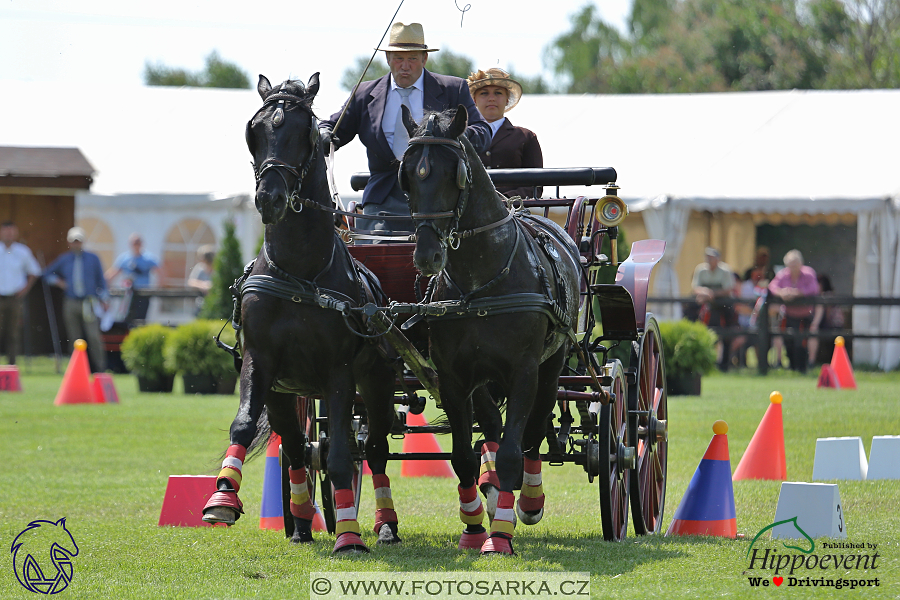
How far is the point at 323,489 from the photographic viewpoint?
6.29m

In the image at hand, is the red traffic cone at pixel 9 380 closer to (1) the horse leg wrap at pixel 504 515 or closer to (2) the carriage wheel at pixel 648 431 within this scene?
(2) the carriage wheel at pixel 648 431

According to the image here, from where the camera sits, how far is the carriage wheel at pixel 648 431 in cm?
639

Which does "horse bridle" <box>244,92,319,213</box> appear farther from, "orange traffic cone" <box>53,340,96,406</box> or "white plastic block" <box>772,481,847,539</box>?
"orange traffic cone" <box>53,340,96,406</box>

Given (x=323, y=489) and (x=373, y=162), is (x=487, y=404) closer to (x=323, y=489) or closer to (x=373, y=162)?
(x=323, y=489)

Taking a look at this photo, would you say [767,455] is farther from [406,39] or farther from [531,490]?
[406,39]

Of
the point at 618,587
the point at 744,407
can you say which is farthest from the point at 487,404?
the point at 744,407

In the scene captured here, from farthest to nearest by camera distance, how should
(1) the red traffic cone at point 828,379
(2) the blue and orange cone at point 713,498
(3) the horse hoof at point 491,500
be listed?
(1) the red traffic cone at point 828,379
(2) the blue and orange cone at point 713,498
(3) the horse hoof at point 491,500

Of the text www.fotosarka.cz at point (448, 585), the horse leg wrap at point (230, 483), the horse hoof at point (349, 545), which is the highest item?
the horse leg wrap at point (230, 483)

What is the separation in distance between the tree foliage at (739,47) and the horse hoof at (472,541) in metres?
33.6

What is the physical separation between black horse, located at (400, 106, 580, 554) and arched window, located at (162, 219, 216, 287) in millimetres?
15566

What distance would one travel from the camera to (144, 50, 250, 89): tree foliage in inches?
2475

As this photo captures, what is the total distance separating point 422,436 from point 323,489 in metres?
2.53

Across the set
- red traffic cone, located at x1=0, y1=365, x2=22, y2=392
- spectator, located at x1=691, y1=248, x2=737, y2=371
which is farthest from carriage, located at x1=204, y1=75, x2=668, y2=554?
spectator, located at x1=691, y1=248, x2=737, y2=371

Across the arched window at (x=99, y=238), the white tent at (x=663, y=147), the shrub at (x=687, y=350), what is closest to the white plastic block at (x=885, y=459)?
the shrub at (x=687, y=350)
